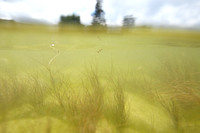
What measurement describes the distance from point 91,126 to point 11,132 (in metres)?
1.83

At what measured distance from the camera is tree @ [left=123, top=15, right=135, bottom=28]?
486 centimetres

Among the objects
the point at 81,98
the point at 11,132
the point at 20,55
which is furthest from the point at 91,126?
the point at 20,55

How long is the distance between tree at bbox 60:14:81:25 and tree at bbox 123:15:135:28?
Result: 78.9 inches

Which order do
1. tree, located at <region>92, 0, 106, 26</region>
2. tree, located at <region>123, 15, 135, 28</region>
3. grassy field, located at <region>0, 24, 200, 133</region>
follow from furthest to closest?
tree, located at <region>92, 0, 106, 26</region>, tree, located at <region>123, 15, 135, 28</region>, grassy field, located at <region>0, 24, 200, 133</region>

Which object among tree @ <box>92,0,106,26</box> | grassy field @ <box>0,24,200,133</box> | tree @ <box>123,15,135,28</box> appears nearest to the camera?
grassy field @ <box>0,24,200,133</box>

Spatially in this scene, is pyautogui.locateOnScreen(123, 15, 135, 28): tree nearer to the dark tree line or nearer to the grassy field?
the dark tree line

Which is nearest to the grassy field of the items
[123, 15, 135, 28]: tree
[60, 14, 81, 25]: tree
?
[123, 15, 135, 28]: tree

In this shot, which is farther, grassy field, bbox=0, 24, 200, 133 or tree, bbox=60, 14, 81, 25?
tree, bbox=60, 14, 81, 25

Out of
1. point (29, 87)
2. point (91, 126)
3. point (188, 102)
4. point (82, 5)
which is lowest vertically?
point (91, 126)

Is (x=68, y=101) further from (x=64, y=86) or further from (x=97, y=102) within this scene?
(x=97, y=102)

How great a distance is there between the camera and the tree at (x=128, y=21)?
15.9 ft

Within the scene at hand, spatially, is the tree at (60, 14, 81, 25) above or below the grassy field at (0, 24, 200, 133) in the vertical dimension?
above

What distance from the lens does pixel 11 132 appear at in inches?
105

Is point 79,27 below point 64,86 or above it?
above
